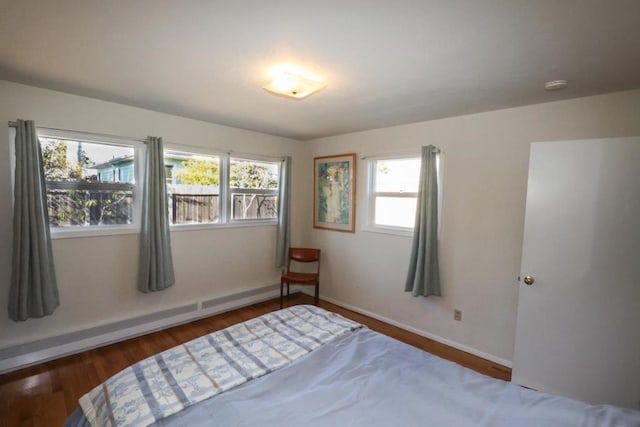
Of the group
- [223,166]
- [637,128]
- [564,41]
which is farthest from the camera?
[223,166]

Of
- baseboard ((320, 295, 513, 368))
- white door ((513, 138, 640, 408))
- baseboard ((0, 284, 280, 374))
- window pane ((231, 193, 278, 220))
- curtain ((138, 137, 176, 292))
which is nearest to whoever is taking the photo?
white door ((513, 138, 640, 408))

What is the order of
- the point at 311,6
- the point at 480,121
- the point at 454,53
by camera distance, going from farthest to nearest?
the point at 480,121 < the point at 454,53 < the point at 311,6

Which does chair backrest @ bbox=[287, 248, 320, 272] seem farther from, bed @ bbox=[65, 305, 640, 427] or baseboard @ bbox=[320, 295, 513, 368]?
bed @ bbox=[65, 305, 640, 427]

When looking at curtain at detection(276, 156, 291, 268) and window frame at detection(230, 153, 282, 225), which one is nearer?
window frame at detection(230, 153, 282, 225)

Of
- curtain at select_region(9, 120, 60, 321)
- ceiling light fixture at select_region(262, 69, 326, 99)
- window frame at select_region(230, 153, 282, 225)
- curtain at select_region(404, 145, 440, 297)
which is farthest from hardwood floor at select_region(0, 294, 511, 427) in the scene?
ceiling light fixture at select_region(262, 69, 326, 99)

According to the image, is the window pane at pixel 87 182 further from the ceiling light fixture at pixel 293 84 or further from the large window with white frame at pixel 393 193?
the large window with white frame at pixel 393 193

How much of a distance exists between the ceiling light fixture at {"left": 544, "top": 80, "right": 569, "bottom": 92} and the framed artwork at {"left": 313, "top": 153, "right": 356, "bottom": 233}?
6.65ft

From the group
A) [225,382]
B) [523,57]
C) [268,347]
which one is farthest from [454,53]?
[225,382]

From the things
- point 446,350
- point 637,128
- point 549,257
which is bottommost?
point 446,350

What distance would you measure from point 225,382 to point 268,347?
352 millimetres

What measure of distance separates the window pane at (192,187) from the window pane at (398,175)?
6.46 ft

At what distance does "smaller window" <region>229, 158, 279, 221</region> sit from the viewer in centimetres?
370

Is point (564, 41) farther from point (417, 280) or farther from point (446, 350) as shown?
point (446, 350)

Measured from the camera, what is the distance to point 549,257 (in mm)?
2131
